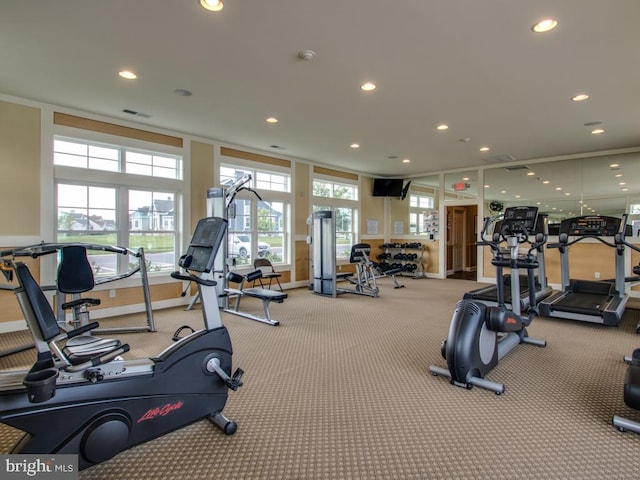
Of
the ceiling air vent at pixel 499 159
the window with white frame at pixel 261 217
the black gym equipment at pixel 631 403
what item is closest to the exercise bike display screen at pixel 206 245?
the black gym equipment at pixel 631 403

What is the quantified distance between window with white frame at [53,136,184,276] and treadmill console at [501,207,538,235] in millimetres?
4813

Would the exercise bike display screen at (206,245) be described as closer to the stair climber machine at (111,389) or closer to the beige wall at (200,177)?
the stair climber machine at (111,389)

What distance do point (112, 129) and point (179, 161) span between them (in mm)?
1065

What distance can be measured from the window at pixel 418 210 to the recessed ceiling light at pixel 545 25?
6.97 m

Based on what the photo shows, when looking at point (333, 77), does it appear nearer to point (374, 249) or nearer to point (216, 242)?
point (216, 242)

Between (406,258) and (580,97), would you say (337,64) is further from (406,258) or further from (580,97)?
(406,258)

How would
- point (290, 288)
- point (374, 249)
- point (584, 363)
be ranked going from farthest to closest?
point (374, 249) < point (290, 288) < point (584, 363)

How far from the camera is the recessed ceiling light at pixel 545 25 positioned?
2.65 meters

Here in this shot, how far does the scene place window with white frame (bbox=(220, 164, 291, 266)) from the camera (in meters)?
6.61

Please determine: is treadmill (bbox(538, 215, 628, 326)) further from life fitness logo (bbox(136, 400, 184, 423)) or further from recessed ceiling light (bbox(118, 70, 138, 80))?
recessed ceiling light (bbox(118, 70, 138, 80))

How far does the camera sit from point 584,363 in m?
3.24

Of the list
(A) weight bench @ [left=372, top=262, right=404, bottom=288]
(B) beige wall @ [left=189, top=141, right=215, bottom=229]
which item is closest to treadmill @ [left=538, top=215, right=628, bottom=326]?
(A) weight bench @ [left=372, top=262, right=404, bottom=288]

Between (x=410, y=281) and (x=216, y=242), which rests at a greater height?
(x=216, y=242)

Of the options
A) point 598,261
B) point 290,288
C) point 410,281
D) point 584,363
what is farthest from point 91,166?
point 598,261
